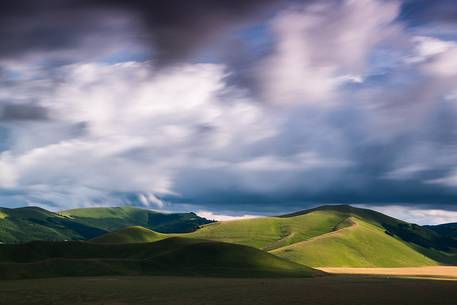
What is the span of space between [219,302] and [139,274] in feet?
354

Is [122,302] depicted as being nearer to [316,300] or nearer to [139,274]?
[316,300]

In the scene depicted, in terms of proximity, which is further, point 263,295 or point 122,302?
point 263,295

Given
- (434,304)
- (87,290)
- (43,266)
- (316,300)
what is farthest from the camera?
(43,266)

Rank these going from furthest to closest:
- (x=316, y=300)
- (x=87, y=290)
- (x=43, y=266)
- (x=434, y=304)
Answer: (x=43, y=266) → (x=87, y=290) → (x=316, y=300) → (x=434, y=304)

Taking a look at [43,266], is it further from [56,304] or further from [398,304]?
[398,304]

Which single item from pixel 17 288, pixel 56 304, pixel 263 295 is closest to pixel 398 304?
pixel 263 295

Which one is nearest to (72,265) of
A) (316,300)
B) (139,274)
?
(139,274)

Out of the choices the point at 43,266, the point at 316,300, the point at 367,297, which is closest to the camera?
the point at 316,300

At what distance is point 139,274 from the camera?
7854 inches

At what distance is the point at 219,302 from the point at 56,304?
27802 mm

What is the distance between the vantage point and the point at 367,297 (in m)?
111

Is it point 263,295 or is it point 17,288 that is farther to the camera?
point 17,288

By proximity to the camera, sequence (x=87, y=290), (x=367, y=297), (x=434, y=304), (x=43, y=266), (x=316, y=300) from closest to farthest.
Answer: (x=434, y=304) → (x=316, y=300) → (x=367, y=297) → (x=87, y=290) → (x=43, y=266)

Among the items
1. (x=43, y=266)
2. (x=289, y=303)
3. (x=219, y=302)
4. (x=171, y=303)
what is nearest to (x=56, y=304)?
(x=171, y=303)
